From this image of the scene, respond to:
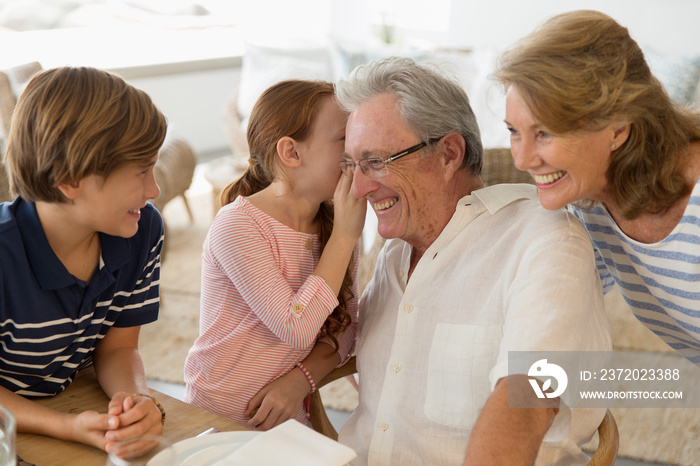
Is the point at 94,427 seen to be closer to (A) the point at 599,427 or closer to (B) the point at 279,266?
(B) the point at 279,266

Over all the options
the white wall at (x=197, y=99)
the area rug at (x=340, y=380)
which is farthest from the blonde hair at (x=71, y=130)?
the white wall at (x=197, y=99)

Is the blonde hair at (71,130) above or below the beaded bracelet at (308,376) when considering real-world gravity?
above

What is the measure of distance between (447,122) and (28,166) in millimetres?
827

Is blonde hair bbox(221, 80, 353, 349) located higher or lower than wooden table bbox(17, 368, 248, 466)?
higher

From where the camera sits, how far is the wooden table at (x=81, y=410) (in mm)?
1076

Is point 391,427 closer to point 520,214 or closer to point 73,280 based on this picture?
point 520,214

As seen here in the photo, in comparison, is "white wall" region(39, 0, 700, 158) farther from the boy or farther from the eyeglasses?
the boy

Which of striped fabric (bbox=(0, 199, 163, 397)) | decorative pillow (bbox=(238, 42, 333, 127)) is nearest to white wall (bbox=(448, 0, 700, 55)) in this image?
decorative pillow (bbox=(238, 42, 333, 127))

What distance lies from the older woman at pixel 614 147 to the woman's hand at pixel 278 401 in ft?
2.18

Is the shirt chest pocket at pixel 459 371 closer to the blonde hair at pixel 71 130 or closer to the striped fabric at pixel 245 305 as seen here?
the striped fabric at pixel 245 305

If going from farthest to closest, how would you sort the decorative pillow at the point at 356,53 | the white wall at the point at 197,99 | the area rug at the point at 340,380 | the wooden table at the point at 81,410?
the white wall at the point at 197,99 → the decorative pillow at the point at 356,53 → the area rug at the point at 340,380 → the wooden table at the point at 81,410

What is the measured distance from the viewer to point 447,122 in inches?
59.0

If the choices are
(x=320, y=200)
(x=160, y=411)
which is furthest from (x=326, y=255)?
(x=160, y=411)

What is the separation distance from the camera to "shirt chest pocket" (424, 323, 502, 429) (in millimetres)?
1314
